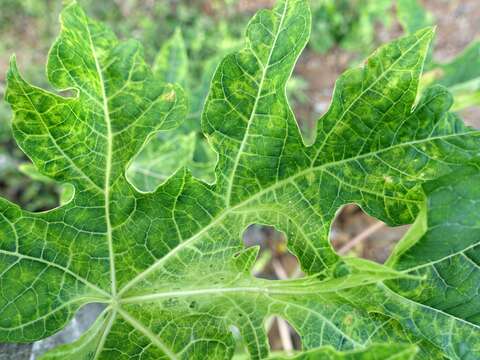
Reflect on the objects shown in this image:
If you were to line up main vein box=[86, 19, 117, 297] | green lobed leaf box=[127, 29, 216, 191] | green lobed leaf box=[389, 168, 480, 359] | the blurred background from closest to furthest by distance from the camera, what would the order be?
green lobed leaf box=[389, 168, 480, 359], main vein box=[86, 19, 117, 297], green lobed leaf box=[127, 29, 216, 191], the blurred background

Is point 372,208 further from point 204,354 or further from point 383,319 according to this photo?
point 204,354

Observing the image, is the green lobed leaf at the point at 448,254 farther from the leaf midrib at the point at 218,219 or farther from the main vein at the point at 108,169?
the main vein at the point at 108,169

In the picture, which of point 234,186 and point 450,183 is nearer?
point 450,183

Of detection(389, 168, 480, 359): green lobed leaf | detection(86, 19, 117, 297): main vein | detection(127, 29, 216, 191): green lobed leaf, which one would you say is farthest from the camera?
detection(127, 29, 216, 191): green lobed leaf

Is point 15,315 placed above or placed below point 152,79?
below

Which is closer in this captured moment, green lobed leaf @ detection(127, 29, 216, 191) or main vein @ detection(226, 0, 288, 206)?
main vein @ detection(226, 0, 288, 206)

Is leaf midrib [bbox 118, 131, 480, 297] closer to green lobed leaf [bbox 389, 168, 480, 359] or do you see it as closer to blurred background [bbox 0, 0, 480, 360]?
green lobed leaf [bbox 389, 168, 480, 359]

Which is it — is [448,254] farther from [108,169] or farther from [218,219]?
[108,169]

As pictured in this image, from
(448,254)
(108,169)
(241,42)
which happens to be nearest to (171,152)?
(108,169)

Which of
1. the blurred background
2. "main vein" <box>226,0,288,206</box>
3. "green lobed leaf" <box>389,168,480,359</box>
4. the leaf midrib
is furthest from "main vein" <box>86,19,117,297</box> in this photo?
the blurred background

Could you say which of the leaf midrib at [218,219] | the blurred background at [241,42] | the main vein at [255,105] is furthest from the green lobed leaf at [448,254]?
the blurred background at [241,42]

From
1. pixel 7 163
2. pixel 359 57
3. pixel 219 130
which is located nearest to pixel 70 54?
pixel 219 130
